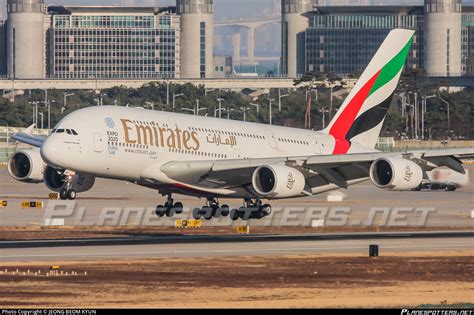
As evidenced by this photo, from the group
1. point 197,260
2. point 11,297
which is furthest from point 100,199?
point 11,297

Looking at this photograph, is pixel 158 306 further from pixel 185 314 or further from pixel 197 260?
pixel 197 260

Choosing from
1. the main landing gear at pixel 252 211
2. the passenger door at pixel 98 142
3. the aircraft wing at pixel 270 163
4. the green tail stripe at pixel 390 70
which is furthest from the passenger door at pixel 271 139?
the passenger door at pixel 98 142

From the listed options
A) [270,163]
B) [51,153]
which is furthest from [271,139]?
[51,153]

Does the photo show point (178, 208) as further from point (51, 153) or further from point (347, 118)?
point (347, 118)

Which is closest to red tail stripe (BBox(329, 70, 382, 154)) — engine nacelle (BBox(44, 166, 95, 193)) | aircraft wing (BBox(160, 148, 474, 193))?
aircraft wing (BBox(160, 148, 474, 193))

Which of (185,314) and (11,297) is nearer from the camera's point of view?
(185,314)

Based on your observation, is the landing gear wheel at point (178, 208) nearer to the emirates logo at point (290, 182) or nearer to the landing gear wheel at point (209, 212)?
the landing gear wheel at point (209, 212)
